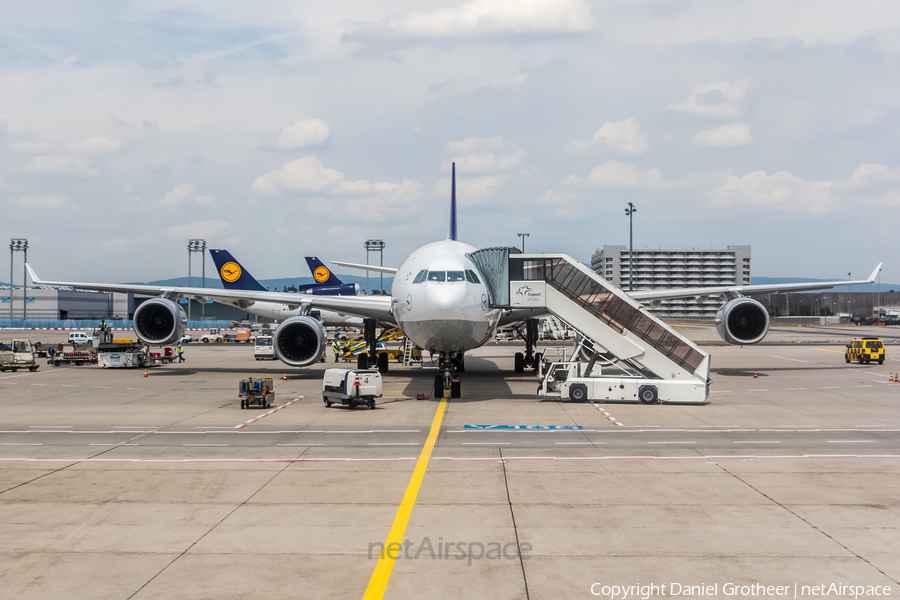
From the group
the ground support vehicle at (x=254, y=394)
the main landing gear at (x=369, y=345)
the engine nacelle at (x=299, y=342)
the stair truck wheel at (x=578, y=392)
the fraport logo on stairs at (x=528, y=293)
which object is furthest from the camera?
the main landing gear at (x=369, y=345)

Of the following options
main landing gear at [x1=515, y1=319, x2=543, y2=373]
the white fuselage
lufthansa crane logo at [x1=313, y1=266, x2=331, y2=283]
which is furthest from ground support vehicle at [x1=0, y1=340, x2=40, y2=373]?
lufthansa crane logo at [x1=313, y1=266, x2=331, y2=283]

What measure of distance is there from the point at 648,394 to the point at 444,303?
27.1 ft

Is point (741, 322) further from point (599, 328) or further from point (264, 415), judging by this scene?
point (264, 415)

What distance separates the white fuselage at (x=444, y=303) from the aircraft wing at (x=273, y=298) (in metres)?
6.54

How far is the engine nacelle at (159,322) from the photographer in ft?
119

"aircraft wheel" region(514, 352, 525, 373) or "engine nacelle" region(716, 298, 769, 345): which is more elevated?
"engine nacelle" region(716, 298, 769, 345)

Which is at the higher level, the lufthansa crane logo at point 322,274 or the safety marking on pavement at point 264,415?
the lufthansa crane logo at point 322,274

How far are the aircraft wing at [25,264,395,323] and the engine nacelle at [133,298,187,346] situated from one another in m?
1.10

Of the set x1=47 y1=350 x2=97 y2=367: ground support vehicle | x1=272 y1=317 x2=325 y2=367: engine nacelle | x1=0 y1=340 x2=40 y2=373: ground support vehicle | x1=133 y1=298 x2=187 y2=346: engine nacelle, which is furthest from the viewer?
x1=47 y1=350 x2=97 y2=367: ground support vehicle

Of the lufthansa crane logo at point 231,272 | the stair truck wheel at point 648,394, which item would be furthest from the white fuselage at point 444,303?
the lufthansa crane logo at point 231,272

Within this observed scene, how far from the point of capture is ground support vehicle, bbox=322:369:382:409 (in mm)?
24484

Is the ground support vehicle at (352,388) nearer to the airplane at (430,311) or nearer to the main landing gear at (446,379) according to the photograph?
the airplane at (430,311)

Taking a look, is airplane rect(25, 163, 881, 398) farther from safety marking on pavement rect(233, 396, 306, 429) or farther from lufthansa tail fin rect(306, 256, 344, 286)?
lufthansa tail fin rect(306, 256, 344, 286)

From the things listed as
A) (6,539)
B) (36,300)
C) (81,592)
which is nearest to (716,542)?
(81,592)
